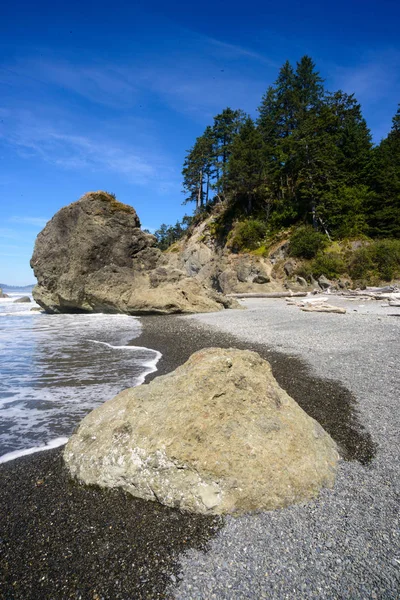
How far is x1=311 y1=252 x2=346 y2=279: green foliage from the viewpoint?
2488cm

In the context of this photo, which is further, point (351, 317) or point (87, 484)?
point (351, 317)

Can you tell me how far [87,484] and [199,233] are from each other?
136 ft

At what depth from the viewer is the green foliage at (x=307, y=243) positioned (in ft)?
88.4

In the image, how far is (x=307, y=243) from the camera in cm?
2705

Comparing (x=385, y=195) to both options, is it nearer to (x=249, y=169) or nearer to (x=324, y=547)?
(x=249, y=169)

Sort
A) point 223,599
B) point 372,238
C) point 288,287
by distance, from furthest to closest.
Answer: point 372,238 → point 288,287 → point 223,599

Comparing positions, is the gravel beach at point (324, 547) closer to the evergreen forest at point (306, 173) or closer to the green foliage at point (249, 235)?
the evergreen forest at point (306, 173)

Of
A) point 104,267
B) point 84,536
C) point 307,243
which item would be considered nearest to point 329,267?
point 307,243

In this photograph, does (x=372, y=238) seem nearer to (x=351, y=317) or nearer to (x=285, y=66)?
(x=351, y=317)

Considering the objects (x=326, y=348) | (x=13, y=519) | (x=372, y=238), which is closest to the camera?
(x=13, y=519)

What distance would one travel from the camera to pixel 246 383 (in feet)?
10.5

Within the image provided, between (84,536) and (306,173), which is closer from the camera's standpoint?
(84,536)

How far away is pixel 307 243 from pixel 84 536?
91.0ft

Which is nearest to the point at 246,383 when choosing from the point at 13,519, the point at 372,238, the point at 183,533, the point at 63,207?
the point at 183,533
